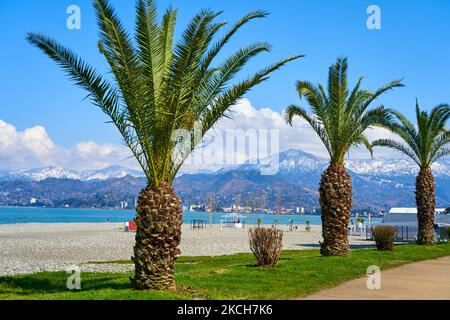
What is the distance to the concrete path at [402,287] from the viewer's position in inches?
408

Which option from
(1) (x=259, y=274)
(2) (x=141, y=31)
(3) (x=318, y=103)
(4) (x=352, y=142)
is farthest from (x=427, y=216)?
(2) (x=141, y=31)

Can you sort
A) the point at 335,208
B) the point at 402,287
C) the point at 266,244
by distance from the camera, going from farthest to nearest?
the point at 335,208 < the point at 266,244 < the point at 402,287

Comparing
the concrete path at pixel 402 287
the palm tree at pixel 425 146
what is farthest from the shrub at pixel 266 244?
the palm tree at pixel 425 146

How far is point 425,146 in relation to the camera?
25969 mm

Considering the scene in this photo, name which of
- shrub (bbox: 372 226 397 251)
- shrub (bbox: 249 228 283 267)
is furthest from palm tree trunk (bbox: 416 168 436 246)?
shrub (bbox: 249 228 283 267)

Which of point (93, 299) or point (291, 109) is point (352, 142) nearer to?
point (291, 109)

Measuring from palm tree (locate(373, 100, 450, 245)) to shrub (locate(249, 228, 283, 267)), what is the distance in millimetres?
12687

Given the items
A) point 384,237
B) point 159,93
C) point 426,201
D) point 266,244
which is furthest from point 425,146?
point 159,93

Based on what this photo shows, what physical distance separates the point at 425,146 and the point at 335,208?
9420 millimetres

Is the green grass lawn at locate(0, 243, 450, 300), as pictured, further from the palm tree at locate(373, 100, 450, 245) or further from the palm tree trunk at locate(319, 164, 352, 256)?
the palm tree at locate(373, 100, 450, 245)

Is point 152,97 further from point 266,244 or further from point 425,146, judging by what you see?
point 425,146

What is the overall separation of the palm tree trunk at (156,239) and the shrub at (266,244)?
4.19 meters

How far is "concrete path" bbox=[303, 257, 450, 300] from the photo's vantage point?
10371 millimetres

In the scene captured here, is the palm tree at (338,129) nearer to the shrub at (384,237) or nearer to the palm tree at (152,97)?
the shrub at (384,237)
